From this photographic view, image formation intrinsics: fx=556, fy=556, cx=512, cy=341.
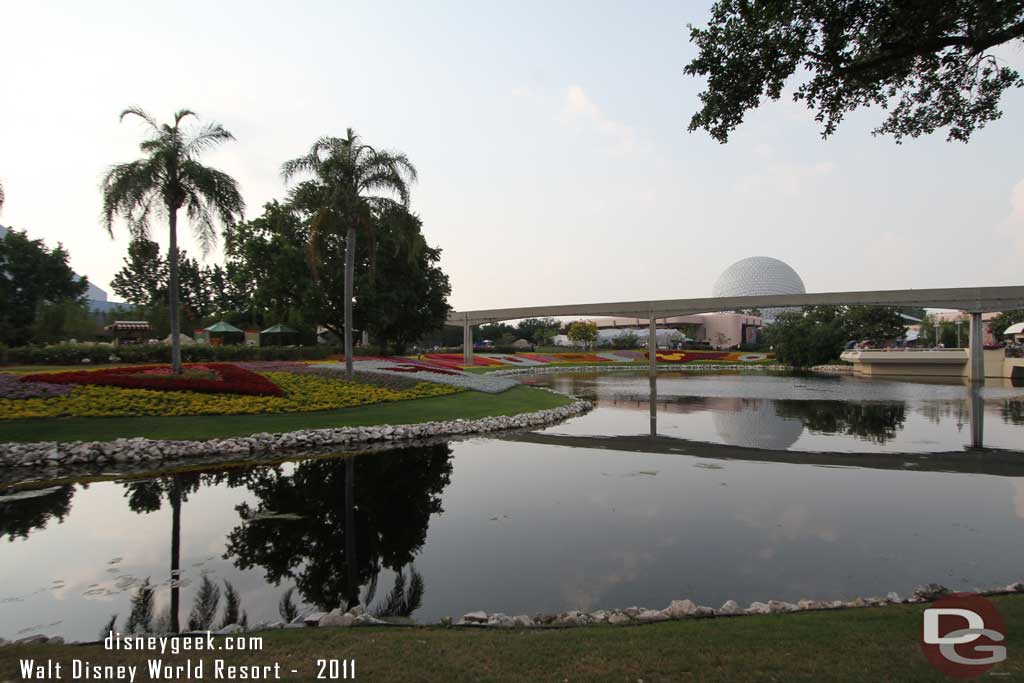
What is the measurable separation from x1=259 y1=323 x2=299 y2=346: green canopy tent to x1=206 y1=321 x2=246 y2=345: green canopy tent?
448 cm

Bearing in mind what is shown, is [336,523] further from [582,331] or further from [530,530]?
[582,331]

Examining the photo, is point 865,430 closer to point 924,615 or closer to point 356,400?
point 924,615

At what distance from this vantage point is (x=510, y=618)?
531 cm

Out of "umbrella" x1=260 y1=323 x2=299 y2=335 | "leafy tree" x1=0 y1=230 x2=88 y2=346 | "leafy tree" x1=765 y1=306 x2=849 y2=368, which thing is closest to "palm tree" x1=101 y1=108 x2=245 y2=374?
"umbrella" x1=260 y1=323 x2=299 y2=335

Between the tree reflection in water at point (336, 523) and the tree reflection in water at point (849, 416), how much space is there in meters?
13.9

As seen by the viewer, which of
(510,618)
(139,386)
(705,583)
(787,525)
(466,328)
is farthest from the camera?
(466,328)

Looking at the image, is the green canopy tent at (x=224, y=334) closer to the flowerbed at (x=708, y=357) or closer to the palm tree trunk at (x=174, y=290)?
the palm tree trunk at (x=174, y=290)

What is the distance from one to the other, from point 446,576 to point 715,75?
8323mm

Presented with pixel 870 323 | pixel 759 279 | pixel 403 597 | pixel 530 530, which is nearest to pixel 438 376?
pixel 530 530

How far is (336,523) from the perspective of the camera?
850 cm

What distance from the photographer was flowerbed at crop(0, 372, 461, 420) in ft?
50.3

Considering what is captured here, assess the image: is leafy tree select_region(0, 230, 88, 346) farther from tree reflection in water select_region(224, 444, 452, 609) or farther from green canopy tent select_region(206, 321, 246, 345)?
tree reflection in water select_region(224, 444, 452, 609)

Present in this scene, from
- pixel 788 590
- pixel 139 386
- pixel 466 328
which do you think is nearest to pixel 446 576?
pixel 788 590

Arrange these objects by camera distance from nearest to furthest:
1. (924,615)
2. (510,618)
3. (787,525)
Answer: (924,615)
(510,618)
(787,525)
